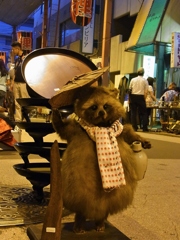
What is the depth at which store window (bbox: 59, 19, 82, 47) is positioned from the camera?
24.2 meters

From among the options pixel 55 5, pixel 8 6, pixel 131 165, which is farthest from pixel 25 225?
pixel 55 5

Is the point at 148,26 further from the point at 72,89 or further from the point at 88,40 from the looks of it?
the point at 72,89

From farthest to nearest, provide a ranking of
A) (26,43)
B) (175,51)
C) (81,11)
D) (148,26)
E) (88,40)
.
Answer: (26,43) < (88,40) < (81,11) < (148,26) < (175,51)

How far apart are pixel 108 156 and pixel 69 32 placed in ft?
79.7

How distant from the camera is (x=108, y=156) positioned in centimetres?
221

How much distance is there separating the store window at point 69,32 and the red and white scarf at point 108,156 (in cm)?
2195

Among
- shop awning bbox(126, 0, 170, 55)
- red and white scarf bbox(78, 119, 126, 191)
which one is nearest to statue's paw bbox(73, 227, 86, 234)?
red and white scarf bbox(78, 119, 126, 191)

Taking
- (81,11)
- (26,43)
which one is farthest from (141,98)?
(26,43)

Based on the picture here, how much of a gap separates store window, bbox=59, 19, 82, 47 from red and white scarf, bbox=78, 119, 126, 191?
21951mm

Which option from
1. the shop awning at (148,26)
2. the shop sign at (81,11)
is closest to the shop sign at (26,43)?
the shop sign at (81,11)

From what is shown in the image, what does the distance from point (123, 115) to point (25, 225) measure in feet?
3.73

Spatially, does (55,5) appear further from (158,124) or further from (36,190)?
(36,190)

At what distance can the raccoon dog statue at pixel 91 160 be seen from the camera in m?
2.17

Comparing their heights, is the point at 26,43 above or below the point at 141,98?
above
